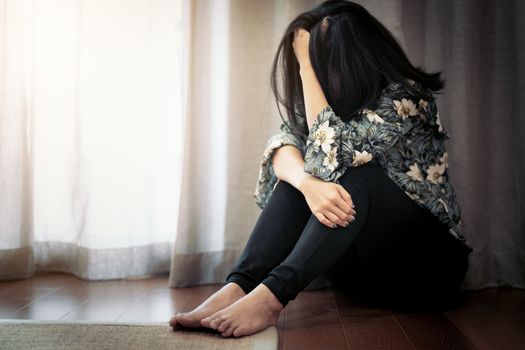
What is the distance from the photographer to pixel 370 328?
4.24 feet

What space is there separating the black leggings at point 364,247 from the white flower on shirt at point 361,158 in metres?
0.02

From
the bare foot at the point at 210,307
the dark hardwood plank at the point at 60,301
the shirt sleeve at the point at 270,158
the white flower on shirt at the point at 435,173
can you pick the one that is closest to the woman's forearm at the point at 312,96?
the shirt sleeve at the point at 270,158

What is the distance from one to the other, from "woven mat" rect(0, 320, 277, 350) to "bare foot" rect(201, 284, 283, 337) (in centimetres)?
2

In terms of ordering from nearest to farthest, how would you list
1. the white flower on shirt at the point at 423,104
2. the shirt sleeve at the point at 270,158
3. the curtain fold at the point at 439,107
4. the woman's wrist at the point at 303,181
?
1. the woman's wrist at the point at 303,181
2. the white flower on shirt at the point at 423,104
3. the shirt sleeve at the point at 270,158
4. the curtain fold at the point at 439,107

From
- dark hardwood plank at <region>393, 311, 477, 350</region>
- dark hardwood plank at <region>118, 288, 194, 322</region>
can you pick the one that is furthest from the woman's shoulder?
dark hardwood plank at <region>118, 288, 194, 322</region>

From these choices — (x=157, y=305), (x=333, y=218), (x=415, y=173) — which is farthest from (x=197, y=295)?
(x=415, y=173)

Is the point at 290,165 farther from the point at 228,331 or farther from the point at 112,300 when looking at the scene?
the point at 112,300

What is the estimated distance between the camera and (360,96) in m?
1.42

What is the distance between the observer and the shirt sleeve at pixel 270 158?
4.95 ft

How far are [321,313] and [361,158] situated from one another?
45cm

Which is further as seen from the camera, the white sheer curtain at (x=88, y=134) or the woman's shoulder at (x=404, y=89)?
the white sheer curtain at (x=88, y=134)

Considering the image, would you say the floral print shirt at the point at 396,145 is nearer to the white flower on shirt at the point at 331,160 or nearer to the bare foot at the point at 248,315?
the white flower on shirt at the point at 331,160

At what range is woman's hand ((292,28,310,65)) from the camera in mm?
1501

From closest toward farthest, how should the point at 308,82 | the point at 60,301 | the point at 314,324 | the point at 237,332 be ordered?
the point at 237,332 < the point at 314,324 < the point at 308,82 < the point at 60,301
